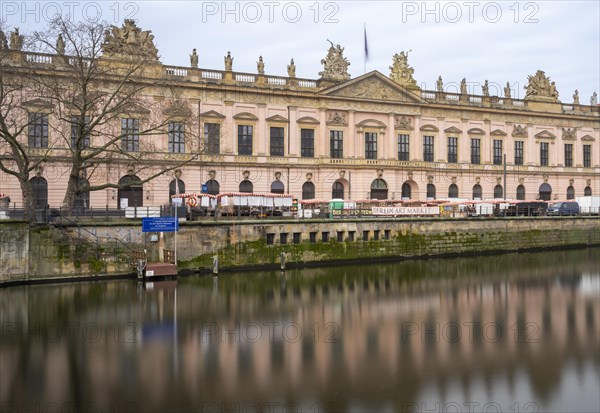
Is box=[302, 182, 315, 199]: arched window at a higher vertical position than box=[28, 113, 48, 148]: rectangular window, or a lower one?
lower

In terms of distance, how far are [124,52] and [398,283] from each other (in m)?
29.3

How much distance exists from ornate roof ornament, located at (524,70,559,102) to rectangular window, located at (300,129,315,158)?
1067 inches

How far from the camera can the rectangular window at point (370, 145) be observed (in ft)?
190

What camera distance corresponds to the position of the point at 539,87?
6738cm

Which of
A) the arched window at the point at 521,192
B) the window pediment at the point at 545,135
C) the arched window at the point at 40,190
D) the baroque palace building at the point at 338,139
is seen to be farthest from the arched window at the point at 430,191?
the arched window at the point at 40,190

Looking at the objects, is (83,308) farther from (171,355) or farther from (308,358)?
(308,358)

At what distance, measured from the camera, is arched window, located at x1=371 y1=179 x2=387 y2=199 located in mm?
57500

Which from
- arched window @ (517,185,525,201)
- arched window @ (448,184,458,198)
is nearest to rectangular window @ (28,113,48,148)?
arched window @ (448,184,458,198)

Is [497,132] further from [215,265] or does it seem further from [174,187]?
[215,265]

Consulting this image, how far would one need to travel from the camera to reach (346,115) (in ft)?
187

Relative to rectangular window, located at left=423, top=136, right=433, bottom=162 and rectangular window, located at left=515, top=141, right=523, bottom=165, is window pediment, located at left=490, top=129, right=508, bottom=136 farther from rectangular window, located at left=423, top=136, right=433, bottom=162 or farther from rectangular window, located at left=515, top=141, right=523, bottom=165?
rectangular window, located at left=423, top=136, right=433, bottom=162

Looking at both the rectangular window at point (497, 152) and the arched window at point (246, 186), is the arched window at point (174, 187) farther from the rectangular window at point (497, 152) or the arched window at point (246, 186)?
the rectangular window at point (497, 152)

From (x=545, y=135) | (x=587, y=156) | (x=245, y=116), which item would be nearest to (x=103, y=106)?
(x=245, y=116)

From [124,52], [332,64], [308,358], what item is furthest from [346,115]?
[308,358]
